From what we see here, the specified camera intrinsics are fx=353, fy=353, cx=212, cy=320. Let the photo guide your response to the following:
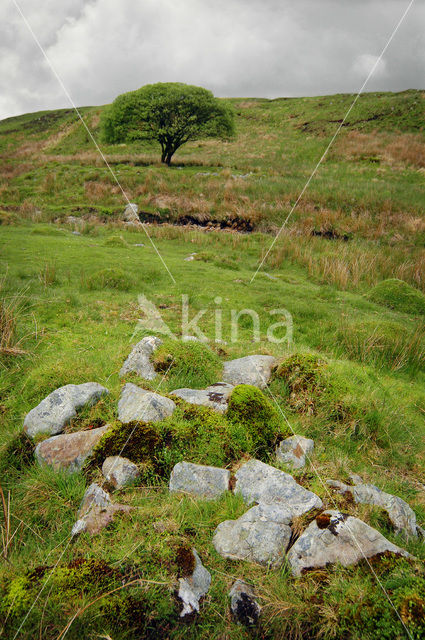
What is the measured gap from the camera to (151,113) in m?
29.6

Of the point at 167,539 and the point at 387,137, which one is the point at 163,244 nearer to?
the point at 167,539

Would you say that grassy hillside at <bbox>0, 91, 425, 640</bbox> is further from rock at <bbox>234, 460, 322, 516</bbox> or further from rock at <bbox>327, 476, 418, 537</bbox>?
rock at <bbox>234, 460, 322, 516</bbox>

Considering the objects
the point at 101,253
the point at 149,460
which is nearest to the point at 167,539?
the point at 149,460

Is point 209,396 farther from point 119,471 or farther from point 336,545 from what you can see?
point 336,545

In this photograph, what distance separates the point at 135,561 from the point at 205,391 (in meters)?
2.42

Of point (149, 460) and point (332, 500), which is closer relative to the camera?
point (332, 500)

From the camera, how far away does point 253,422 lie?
4.02 m

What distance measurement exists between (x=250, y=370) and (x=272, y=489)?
2.36m

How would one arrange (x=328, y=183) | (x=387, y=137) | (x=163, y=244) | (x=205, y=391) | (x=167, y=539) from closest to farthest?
(x=167, y=539), (x=205, y=391), (x=163, y=244), (x=328, y=183), (x=387, y=137)

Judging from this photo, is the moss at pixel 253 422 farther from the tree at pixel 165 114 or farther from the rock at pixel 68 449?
the tree at pixel 165 114

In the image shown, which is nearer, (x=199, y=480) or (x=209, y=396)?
(x=199, y=480)

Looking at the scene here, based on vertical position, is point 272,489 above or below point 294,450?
above

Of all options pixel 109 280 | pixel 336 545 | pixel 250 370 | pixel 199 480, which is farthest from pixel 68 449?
pixel 109 280

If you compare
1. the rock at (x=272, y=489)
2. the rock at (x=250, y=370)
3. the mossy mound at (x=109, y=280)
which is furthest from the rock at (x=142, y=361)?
the mossy mound at (x=109, y=280)
